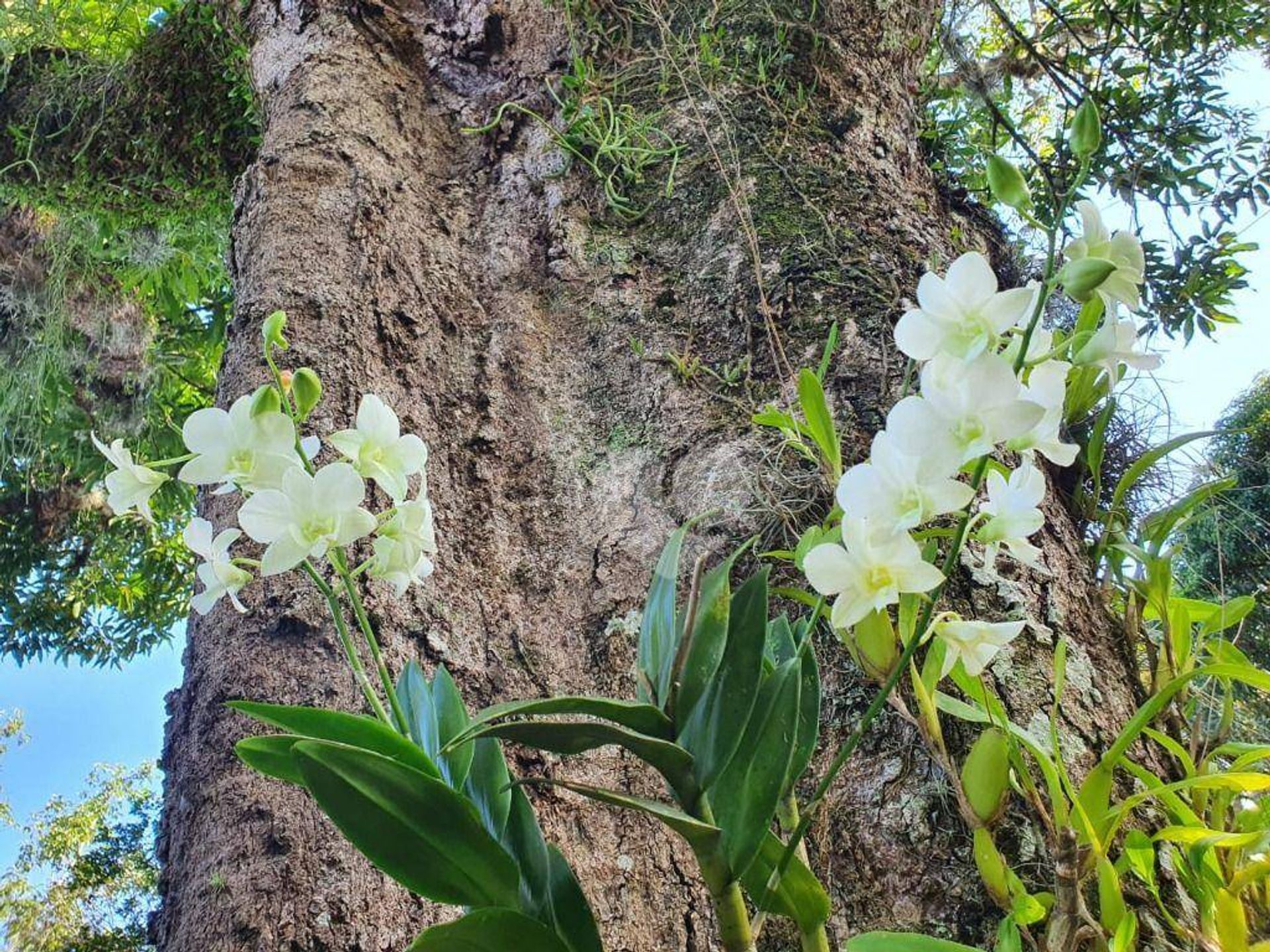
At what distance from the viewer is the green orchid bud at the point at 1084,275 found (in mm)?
412

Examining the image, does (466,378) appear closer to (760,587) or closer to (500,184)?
(500,184)

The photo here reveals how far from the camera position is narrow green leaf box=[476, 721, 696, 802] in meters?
0.44

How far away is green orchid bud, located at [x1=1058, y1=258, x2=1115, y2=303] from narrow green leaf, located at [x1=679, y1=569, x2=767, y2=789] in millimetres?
196

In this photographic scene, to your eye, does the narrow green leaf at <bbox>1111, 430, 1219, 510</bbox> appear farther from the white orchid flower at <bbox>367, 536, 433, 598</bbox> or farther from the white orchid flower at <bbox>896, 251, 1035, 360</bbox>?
the white orchid flower at <bbox>367, 536, 433, 598</bbox>

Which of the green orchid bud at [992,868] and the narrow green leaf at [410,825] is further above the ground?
the narrow green leaf at [410,825]

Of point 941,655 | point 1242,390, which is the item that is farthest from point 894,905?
point 1242,390

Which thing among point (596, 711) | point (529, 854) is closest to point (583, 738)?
point (596, 711)

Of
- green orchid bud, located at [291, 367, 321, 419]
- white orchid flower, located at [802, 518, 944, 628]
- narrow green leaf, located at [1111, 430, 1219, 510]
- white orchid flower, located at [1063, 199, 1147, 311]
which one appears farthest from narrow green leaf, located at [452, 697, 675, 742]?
narrow green leaf, located at [1111, 430, 1219, 510]

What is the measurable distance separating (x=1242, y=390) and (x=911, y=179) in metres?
2.90

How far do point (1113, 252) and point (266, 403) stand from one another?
1.49ft

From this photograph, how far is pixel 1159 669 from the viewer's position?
0.74 m

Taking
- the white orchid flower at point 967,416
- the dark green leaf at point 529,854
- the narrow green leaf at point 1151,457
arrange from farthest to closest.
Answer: the narrow green leaf at point 1151,457 < the dark green leaf at point 529,854 < the white orchid flower at point 967,416

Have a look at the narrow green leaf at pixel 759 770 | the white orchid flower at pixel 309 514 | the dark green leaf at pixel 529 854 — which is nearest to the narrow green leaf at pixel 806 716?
the narrow green leaf at pixel 759 770

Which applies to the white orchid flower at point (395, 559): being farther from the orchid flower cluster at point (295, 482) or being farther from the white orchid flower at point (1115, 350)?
the white orchid flower at point (1115, 350)
